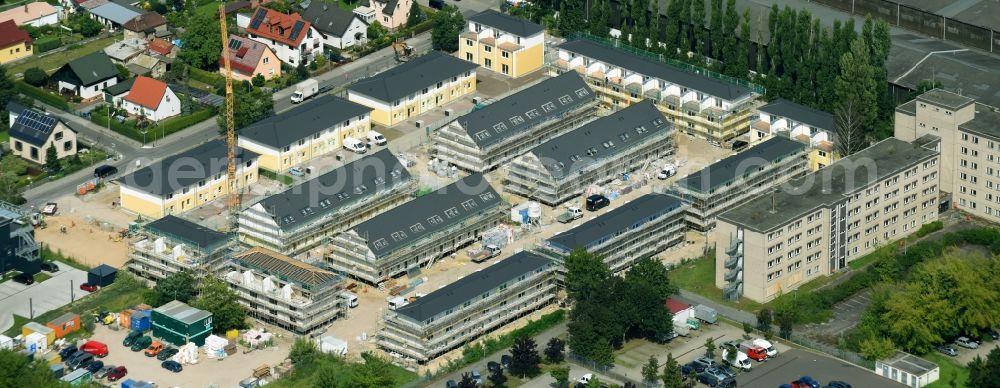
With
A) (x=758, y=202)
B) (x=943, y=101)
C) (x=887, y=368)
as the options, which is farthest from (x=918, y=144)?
(x=887, y=368)

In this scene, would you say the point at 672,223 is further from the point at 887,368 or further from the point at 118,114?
the point at 118,114

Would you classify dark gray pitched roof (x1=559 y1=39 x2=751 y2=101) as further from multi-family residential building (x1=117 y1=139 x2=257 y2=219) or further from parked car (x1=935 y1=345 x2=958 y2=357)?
parked car (x1=935 y1=345 x2=958 y2=357)

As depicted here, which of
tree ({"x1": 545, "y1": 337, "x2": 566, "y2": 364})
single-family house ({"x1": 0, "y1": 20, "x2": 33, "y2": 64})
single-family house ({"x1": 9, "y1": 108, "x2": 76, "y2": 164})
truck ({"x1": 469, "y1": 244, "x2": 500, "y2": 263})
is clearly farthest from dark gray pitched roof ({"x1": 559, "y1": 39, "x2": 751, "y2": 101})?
single-family house ({"x1": 0, "y1": 20, "x2": 33, "y2": 64})

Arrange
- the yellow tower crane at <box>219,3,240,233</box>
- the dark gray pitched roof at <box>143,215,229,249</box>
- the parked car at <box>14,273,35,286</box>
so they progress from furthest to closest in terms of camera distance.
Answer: the yellow tower crane at <box>219,3,240,233</box> → the parked car at <box>14,273,35,286</box> → the dark gray pitched roof at <box>143,215,229,249</box>

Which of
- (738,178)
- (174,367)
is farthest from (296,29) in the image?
(174,367)

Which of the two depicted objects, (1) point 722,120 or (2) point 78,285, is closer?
(2) point 78,285

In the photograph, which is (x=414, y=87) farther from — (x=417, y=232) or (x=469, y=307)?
(x=469, y=307)

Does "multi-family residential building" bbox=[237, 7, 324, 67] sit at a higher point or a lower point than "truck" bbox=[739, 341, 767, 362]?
higher
